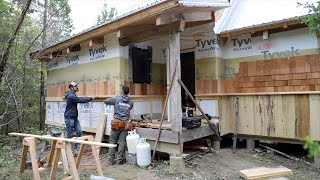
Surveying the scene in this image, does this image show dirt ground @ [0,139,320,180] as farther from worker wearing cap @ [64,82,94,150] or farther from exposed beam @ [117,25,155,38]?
exposed beam @ [117,25,155,38]

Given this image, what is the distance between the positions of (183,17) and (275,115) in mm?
3202

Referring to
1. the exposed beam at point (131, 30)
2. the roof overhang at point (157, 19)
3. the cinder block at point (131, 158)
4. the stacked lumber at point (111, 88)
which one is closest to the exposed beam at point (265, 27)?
the roof overhang at point (157, 19)

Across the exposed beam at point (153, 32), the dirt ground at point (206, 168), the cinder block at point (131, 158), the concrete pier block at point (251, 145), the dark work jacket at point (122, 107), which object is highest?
the exposed beam at point (153, 32)

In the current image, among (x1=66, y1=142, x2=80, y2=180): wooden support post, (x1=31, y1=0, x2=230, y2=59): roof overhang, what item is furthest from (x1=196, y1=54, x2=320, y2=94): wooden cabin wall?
(x1=66, y1=142, x2=80, y2=180): wooden support post

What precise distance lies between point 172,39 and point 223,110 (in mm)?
2361

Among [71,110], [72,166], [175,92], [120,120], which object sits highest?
[175,92]

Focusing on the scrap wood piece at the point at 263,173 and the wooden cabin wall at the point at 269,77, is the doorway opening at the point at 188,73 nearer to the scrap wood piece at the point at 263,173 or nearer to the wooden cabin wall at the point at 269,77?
the wooden cabin wall at the point at 269,77

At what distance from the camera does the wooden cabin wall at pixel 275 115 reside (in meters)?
5.64

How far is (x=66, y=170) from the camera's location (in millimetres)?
5527

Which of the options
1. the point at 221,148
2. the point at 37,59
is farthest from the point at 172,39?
the point at 37,59

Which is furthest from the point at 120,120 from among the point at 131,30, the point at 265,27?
the point at 265,27

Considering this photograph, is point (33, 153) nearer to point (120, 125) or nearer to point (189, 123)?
point (120, 125)

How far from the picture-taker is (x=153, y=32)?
5.99 meters

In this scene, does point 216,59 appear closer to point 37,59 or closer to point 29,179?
point 29,179
